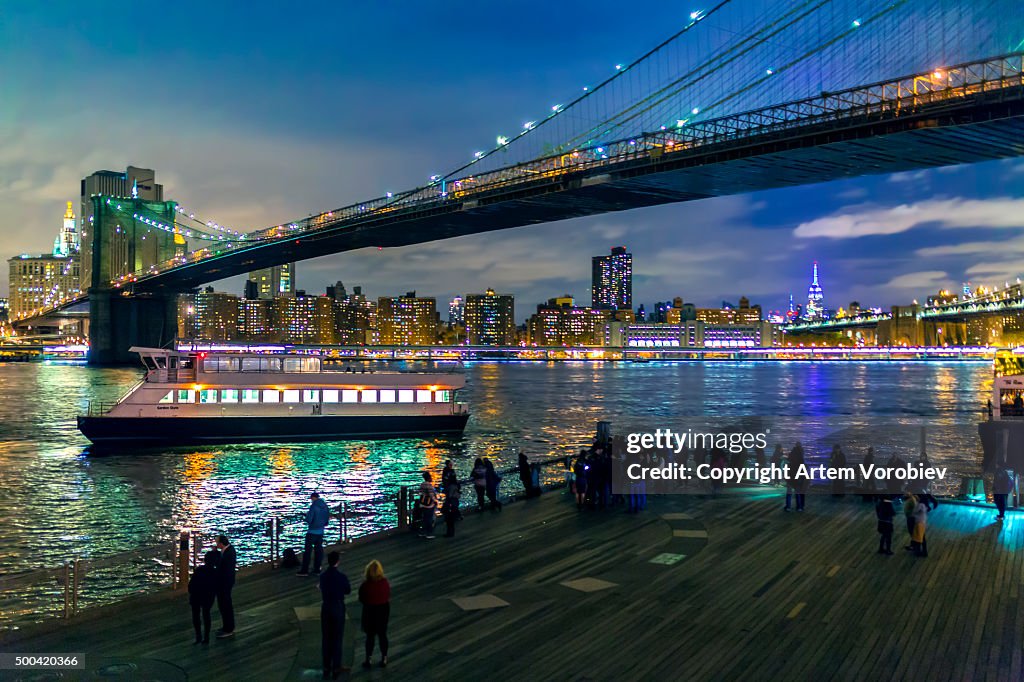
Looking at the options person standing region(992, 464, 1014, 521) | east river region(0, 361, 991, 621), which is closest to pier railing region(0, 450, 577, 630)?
east river region(0, 361, 991, 621)

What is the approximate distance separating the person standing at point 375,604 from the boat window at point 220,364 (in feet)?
97.9

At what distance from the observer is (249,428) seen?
1400 inches

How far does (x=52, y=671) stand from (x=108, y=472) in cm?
2359

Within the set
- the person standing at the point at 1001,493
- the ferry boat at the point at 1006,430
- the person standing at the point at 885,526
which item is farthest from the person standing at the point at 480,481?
the ferry boat at the point at 1006,430

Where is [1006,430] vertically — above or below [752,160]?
below

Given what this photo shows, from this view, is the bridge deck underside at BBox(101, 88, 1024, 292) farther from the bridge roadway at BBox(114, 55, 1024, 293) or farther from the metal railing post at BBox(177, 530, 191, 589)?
the metal railing post at BBox(177, 530, 191, 589)

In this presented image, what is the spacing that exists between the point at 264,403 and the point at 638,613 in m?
29.4

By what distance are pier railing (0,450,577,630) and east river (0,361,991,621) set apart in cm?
19

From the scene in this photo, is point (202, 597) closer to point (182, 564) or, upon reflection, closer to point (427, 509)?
point (182, 564)

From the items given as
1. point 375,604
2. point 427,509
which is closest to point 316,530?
point 427,509

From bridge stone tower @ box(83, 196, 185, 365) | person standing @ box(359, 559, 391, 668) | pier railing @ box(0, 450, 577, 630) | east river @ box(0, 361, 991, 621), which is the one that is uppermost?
bridge stone tower @ box(83, 196, 185, 365)

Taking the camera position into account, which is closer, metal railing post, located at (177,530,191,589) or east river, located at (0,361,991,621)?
metal railing post, located at (177,530,191,589)

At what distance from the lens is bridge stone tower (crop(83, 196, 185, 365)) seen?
106 meters

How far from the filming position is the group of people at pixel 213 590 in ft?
29.5
